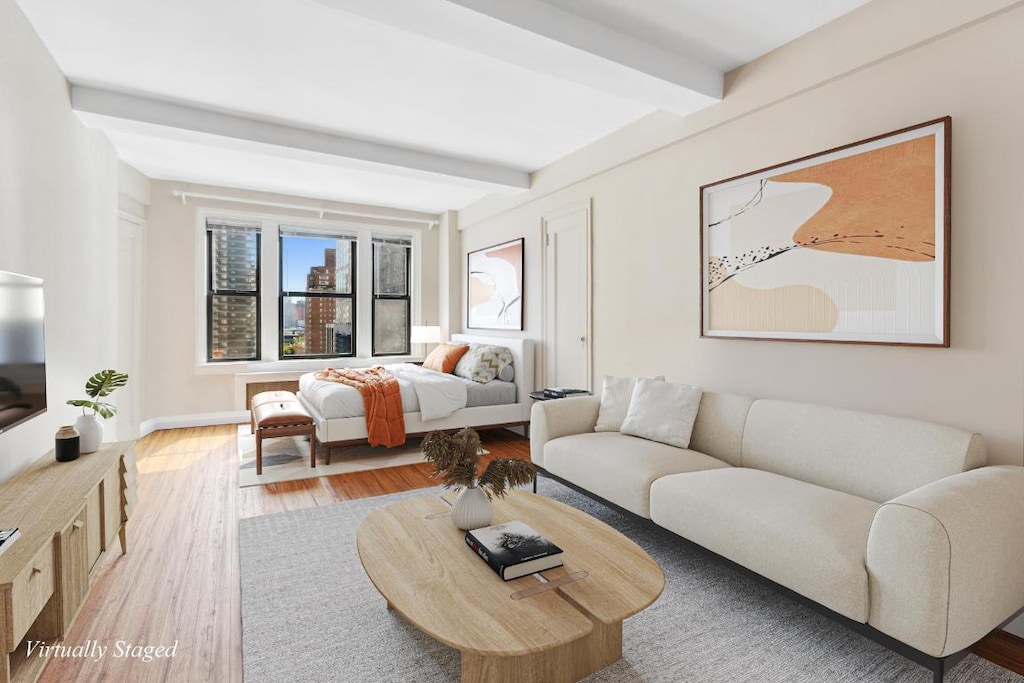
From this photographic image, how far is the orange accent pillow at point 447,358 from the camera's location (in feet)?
18.5

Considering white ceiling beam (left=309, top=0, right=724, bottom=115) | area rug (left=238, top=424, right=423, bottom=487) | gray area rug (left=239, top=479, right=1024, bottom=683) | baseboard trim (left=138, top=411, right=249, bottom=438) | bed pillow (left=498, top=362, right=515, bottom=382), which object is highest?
white ceiling beam (left=309, top=0, right=724, bottom=115)

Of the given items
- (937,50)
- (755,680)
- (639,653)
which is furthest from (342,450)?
Answer: (937,50)

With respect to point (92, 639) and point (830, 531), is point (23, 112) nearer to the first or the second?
point (92, 639)

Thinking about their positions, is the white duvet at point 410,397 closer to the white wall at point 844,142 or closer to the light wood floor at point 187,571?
the light wood floor at point 187,571

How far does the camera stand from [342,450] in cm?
479

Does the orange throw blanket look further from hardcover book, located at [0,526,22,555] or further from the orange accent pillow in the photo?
hardcover book, located at [0,526,22,555]

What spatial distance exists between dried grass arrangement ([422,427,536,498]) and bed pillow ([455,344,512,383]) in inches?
124

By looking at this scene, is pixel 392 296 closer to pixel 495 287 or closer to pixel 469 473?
pixel 495 287

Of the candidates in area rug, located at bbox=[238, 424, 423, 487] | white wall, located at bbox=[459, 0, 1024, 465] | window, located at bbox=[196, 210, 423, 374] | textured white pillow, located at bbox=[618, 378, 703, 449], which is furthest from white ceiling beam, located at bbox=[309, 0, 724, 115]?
window, located at bbox=[196, 210, 423, 374]

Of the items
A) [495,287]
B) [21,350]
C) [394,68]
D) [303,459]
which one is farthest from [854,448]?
[495,287]

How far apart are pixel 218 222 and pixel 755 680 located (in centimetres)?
641

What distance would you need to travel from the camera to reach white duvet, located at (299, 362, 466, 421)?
14.1ft

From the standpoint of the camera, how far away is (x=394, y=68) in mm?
3074

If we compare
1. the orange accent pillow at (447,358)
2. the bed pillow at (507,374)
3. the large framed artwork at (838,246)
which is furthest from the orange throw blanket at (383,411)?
the large framed artwork at (838,246)
